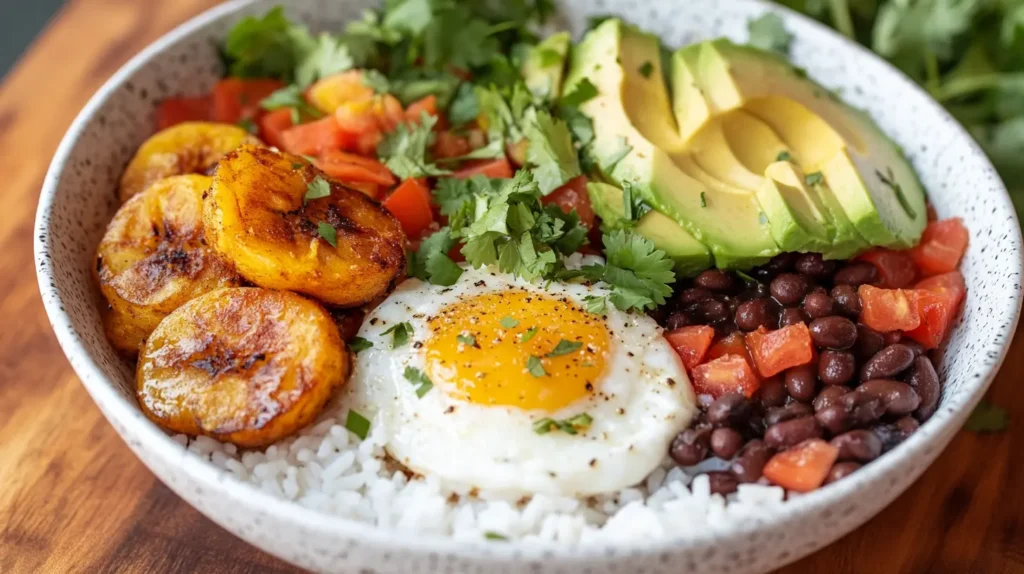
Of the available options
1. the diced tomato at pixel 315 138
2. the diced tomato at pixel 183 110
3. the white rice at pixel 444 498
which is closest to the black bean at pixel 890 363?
the white rice at pixel 444 498

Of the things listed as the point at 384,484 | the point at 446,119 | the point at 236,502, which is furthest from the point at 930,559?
the point at 446,119

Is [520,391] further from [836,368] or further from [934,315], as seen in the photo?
[934,315]

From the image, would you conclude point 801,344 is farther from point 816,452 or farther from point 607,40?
point 607,40

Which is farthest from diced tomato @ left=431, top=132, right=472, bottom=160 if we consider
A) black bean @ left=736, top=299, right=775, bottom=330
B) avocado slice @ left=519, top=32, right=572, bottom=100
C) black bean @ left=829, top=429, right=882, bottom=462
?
black bean @ left=829, top=429, right=882, bottom=462

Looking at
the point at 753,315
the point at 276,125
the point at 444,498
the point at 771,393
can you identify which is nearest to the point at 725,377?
the point at 771,393

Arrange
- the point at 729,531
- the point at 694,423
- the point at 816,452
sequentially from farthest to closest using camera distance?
the point at 694,423, the point at 816,452, the point at 729,531

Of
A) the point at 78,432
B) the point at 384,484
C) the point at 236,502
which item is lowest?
the point at 78,432
